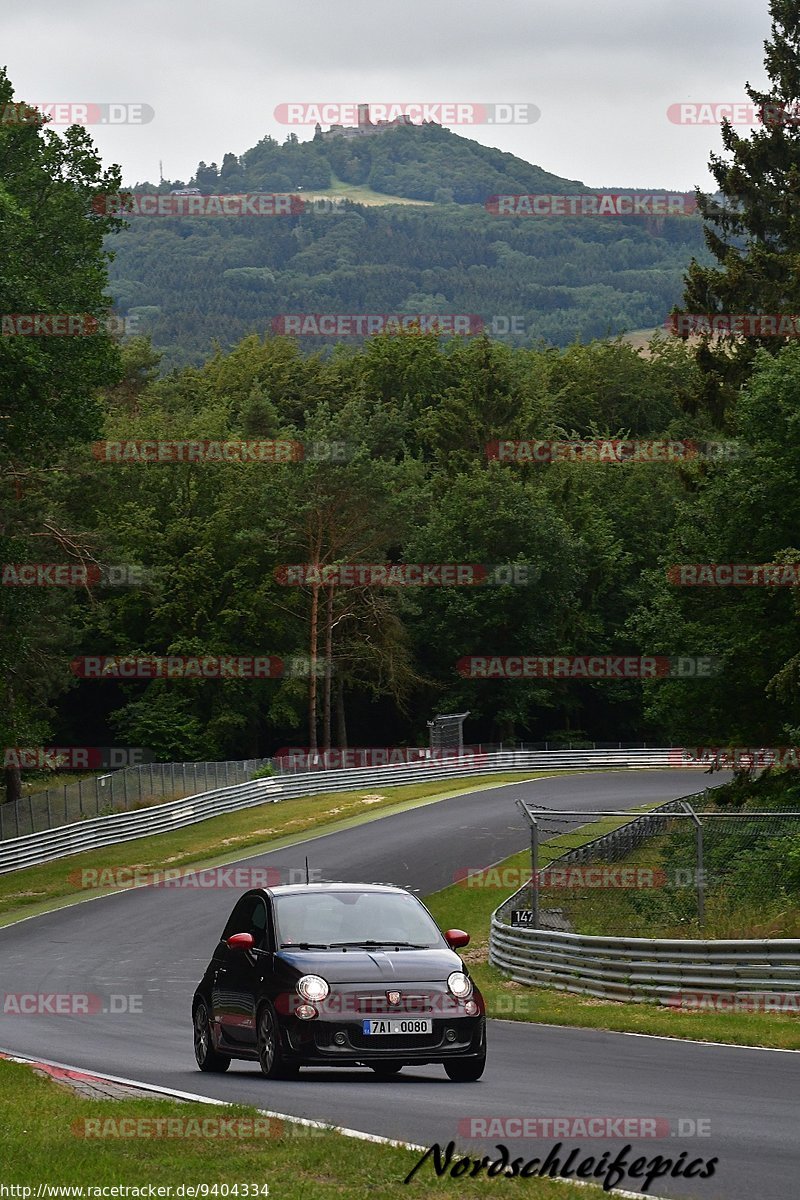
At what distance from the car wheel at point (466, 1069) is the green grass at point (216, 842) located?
26.6 meters

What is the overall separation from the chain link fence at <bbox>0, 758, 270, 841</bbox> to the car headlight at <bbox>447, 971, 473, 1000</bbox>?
3519 cm

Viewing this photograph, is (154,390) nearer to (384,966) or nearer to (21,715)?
(21,715)

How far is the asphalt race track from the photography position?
9383 mm

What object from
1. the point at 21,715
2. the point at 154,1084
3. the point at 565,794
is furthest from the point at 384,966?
the point at 565,794

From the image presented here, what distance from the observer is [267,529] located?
261 feet

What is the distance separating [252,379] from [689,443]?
44.8 meters

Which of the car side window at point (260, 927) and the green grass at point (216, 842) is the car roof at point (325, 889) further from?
the green grass at point (216, 842)

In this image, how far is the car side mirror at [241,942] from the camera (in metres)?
13.4

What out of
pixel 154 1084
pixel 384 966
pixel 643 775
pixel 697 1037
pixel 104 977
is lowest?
pixel 643 775

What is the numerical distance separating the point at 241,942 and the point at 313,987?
1187 millimetres
